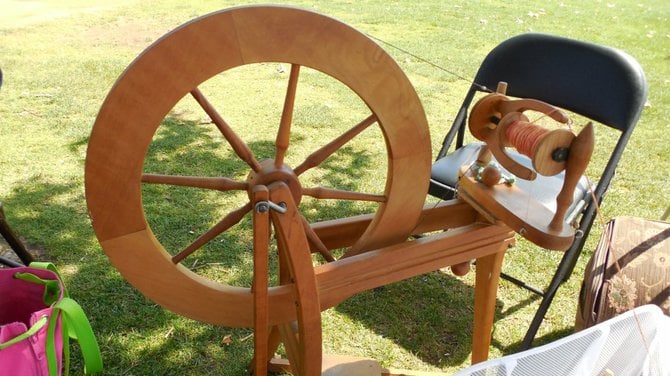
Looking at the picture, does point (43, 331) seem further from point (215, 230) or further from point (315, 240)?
point (315, 240)

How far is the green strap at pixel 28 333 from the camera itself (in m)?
1.25

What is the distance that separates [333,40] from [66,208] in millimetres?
2033

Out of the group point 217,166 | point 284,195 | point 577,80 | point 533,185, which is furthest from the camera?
point 217,166

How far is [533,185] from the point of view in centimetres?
196

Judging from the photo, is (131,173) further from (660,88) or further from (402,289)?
(660,88)

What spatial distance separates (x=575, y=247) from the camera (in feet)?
6.15

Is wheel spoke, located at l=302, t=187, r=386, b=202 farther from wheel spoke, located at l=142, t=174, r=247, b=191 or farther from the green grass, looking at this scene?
the green grass

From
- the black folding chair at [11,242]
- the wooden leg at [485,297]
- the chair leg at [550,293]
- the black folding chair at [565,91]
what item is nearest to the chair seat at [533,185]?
the black folding chair at [565,91]

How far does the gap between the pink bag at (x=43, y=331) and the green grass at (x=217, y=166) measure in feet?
1.57

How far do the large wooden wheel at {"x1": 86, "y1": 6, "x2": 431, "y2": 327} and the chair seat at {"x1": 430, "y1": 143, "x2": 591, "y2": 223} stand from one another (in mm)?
555

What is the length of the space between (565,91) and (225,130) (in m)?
1.45

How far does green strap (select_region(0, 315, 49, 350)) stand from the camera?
4.12 feet

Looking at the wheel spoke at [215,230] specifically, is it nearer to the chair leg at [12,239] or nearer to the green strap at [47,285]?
the green strap at [47,285]

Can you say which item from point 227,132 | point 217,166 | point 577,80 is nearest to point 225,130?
point 227,132
